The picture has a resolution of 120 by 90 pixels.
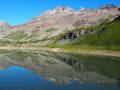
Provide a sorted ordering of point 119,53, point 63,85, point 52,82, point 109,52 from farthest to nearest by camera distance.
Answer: point 109,52 → point 119,53 → point 52,82 → point 63,85

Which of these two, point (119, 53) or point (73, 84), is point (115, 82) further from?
point (119, 53)

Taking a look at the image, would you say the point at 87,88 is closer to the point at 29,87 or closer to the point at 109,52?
the point at 29,87

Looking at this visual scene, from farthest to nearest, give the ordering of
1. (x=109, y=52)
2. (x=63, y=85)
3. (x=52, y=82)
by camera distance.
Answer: (x=109, y=52), (x=52, y=82), (x=63, y=85)

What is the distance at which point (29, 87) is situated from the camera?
6181cm

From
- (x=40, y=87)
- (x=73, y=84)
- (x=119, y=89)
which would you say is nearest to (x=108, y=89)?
(x=119, y=89)

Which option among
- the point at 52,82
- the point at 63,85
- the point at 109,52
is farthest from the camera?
the point at 109,52

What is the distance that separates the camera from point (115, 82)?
69.7 m

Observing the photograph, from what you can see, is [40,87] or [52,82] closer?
[40,87]

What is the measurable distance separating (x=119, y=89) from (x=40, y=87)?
17.5 m

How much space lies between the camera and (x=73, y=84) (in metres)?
66.4

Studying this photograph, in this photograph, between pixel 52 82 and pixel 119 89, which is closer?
pixel 119 89

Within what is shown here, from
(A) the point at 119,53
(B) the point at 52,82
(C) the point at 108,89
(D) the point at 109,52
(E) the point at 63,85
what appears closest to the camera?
(C) the point at 108,89

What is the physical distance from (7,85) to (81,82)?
18381mm

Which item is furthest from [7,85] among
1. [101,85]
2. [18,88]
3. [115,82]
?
[115,82]
